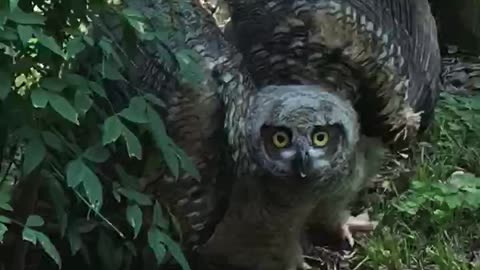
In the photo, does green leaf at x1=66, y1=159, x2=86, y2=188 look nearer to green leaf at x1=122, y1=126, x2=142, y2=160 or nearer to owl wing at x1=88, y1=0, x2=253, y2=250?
green leaf at x1=122, y1=126, x2=142, y2=160

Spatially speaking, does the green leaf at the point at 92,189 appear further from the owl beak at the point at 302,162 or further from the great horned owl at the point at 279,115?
the owl beak at the point at 302,162

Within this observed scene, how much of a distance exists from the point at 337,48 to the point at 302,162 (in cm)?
42

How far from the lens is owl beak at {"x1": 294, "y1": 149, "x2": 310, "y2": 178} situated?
11.2 ft

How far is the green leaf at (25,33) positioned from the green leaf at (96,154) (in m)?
0.39

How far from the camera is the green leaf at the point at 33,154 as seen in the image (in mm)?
2705

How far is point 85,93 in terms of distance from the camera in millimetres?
2773

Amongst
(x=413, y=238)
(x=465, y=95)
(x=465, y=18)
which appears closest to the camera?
(x=413, y=238)

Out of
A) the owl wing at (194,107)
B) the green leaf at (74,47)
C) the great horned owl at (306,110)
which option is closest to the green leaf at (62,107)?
the green leaf at (74,47)

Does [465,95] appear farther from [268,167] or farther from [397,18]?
[268,167]

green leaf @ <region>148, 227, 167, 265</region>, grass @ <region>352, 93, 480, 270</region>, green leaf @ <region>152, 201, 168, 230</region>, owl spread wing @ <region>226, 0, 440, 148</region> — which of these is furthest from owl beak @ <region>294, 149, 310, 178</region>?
grass @ <region>352, 93, 480, 270</region>

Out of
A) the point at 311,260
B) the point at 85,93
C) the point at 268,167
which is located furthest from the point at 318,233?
the point at 85,93

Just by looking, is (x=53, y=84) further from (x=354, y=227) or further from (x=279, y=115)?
(x=354, y=227)

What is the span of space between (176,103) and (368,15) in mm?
729

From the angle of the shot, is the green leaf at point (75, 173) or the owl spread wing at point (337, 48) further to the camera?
the owl spread wing at point (337, 48)
